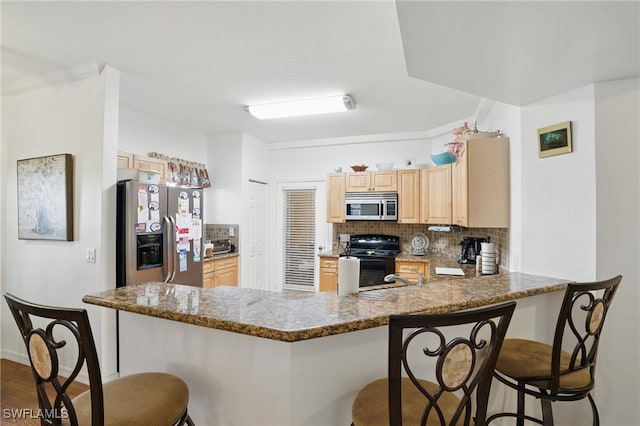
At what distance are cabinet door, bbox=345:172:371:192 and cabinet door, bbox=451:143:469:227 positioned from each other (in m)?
1.47

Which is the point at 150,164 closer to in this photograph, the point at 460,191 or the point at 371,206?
the point at 371,206

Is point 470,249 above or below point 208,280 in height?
above

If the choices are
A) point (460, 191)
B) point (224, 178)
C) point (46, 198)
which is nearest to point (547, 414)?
point (460, 191)

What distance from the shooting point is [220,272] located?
4371 millimetres

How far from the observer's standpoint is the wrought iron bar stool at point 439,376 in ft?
3.02

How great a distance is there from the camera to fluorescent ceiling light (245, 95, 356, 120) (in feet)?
11.4

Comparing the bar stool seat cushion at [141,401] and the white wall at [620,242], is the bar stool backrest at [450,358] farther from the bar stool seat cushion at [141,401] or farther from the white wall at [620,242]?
the white wall at [620,242]

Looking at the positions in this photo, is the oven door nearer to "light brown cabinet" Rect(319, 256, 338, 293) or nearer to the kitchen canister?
"light brown cabinet" Rect(319, 256, 338, 293)

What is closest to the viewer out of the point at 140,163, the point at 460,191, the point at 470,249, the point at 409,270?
the point at 460,191

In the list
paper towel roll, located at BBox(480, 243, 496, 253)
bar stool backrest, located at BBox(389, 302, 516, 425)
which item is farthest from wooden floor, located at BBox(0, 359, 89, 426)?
paper towel roll, located at BBox(480, 243, 496, 253)

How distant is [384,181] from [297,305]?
3.64m

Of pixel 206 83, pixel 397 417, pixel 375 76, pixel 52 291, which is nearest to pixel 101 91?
pixel 206 83

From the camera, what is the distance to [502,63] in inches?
67.7

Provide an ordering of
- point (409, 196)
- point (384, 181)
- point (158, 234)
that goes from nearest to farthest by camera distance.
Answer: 1. point (158, 234)
2. point (409, 196)
3. point (384, 181)
